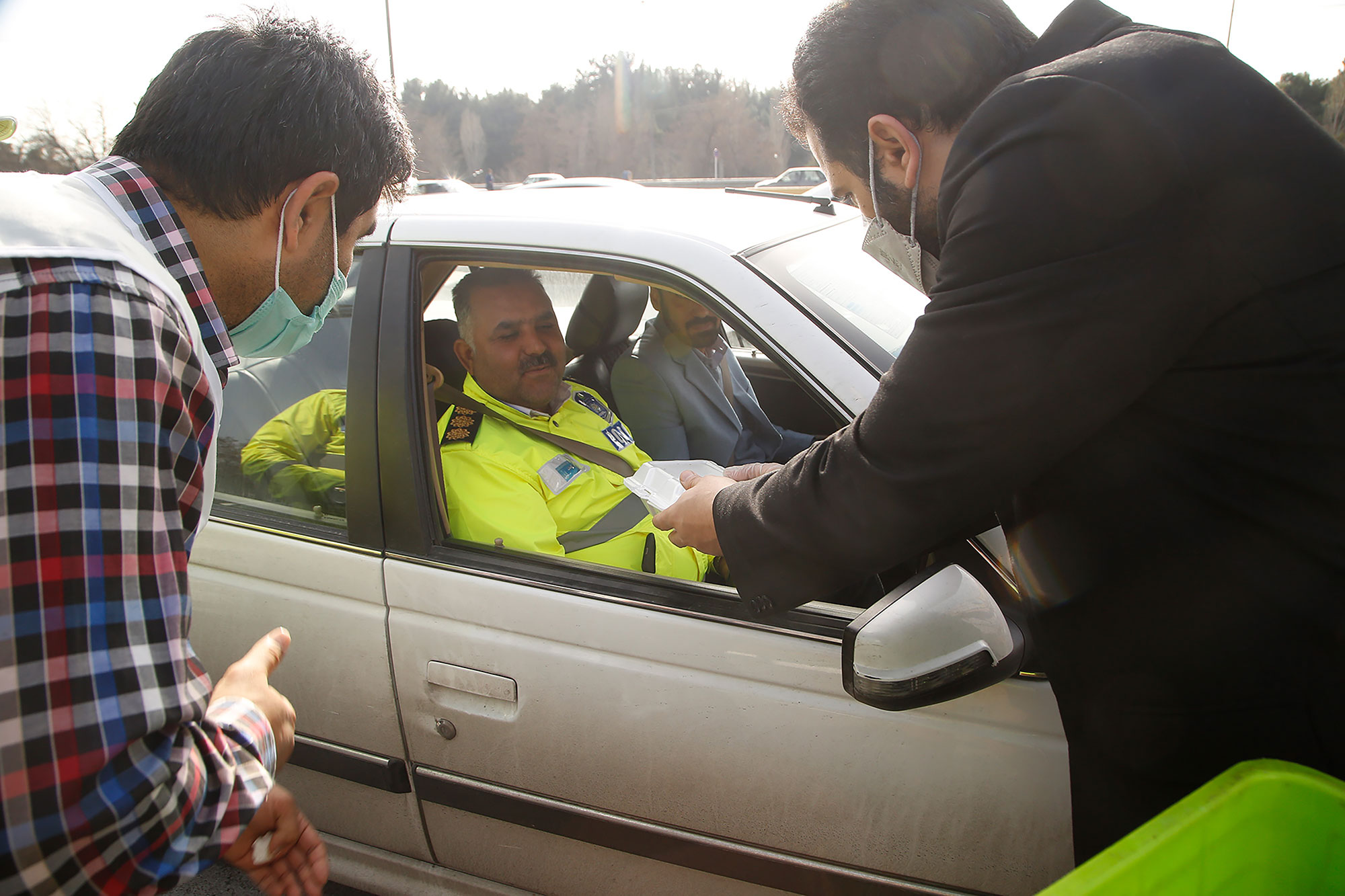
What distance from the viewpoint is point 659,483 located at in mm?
1775

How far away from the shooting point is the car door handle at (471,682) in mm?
1694

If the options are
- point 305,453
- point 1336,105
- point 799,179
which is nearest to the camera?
point 305,453

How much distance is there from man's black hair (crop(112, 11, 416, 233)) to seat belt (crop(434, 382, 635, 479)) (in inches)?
45.5

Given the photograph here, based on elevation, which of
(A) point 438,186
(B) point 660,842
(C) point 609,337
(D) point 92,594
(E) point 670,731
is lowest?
(B) point 660,842

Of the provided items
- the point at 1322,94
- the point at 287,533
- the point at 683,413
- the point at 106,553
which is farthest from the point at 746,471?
the point at 1322,94

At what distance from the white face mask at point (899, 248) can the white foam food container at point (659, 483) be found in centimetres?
54

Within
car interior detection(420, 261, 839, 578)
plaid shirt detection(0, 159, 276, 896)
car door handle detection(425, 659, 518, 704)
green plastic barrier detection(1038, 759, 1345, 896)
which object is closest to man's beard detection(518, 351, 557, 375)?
car interior detection(420, 261, 839, 578)

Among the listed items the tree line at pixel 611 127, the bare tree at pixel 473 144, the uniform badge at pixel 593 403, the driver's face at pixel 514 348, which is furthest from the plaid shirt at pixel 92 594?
the bare tree at pixel 473 144

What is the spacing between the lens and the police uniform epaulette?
7.15 ft

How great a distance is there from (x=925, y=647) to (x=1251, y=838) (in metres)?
Answer: 0.43

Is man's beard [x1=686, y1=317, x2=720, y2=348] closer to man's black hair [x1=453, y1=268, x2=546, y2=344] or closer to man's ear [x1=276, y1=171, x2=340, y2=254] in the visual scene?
man's black hair [x1=453, y1=268, x2=546, y2=344]

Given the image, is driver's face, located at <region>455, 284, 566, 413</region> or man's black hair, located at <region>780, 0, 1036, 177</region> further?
driver's face, located at <region>455, 284, 566, 413</region>

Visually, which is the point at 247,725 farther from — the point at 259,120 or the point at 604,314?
the point at 604,314

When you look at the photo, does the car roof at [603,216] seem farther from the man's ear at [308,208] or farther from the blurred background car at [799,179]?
the blurred background car at [799,179]
